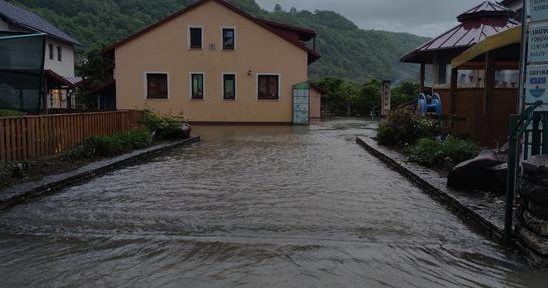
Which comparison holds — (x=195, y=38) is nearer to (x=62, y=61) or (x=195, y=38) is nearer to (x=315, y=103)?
(x=315, y=103)

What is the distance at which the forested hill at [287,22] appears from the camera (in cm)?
5428

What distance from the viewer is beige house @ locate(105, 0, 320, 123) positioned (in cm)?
3017

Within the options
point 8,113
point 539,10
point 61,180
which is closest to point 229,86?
point 8,113

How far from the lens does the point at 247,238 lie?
5.80m

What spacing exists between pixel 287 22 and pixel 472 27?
42016mm

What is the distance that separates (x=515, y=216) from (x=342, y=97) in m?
36.0

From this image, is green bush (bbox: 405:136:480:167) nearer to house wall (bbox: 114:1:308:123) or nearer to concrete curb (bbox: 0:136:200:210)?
concrete curb (bbox: 0:136:200:210)

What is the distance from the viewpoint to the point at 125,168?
11453 millimetres

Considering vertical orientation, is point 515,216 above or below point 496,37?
below

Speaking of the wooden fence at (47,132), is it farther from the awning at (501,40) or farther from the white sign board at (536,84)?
the awning at (501,40)

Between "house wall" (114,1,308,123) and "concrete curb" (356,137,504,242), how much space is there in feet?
62.6

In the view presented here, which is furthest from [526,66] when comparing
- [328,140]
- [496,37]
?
[328,140]

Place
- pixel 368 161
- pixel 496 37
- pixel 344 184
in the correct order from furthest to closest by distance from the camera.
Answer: pixel 368 161
pixel 344 184
pixel 496 37

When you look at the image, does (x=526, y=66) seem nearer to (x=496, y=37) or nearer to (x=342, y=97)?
(x=496, y=37)
